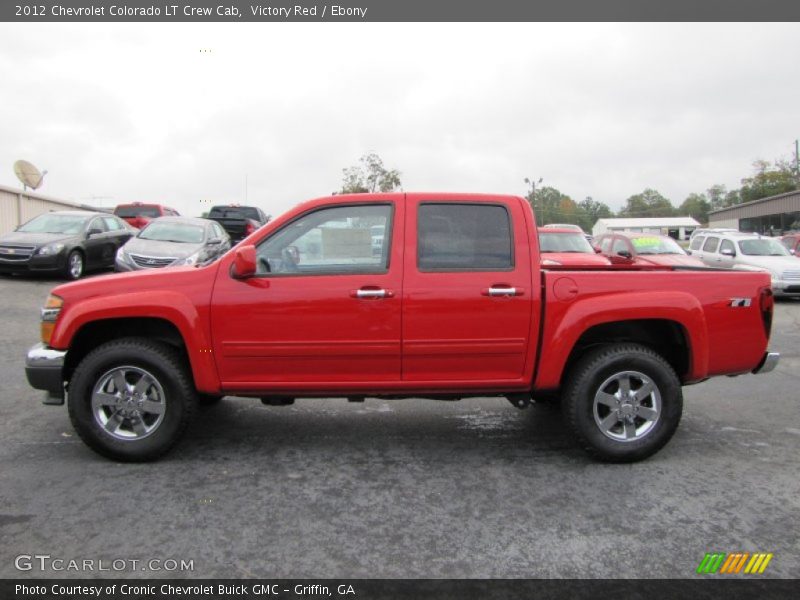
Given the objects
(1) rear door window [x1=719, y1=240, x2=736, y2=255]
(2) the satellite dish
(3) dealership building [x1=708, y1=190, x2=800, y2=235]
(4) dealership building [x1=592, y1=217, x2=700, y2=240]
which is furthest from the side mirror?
(4) dealership building [x1=592, y1=217, x2=700, y2=240]

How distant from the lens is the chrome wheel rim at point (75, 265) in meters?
12.9

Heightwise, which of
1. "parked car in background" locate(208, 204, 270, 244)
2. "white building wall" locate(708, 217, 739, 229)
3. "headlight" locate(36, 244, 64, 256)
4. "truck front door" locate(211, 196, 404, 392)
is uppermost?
"white building wall" locate(708, 217, 739, 229)

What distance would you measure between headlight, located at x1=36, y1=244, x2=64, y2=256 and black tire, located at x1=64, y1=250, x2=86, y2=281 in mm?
237

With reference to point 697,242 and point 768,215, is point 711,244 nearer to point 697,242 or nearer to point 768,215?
point 697,242

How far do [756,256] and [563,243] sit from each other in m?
6.55

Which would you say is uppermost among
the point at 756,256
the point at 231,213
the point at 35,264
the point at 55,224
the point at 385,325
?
the point at 231,213

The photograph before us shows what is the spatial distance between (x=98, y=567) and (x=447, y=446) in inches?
98.1

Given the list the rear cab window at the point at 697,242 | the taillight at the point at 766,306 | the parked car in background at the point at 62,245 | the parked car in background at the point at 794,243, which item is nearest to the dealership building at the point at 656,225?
the parked car in background at the point at 794,243

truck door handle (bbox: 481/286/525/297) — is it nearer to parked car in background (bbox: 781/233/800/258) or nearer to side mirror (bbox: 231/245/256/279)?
side mirror (bbox: 231/245/256/279)

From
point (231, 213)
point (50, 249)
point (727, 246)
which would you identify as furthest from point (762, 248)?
point (50, 249)

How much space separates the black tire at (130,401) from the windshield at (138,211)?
19.5 meters

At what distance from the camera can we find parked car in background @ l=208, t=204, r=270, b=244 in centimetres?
2055

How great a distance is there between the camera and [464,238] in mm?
4332

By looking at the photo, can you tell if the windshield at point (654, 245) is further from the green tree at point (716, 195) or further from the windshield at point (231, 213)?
the green tree at point (716, 195)
